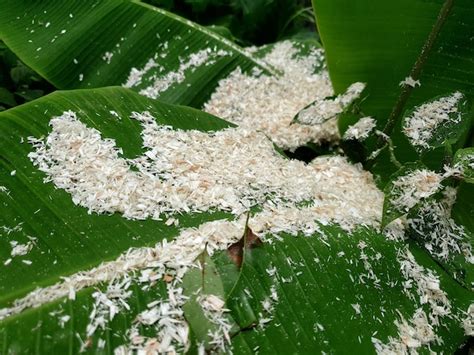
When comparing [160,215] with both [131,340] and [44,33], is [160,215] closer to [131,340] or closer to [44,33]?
[131,340]

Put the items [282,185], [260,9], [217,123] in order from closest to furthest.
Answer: [282,185]
[217,123]
[260,9]

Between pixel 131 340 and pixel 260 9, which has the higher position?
pixel 260 9

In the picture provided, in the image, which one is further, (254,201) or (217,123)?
(217,123)

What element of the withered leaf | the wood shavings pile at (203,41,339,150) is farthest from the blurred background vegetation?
the withered leaf

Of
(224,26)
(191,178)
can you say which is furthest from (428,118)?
(224,26)

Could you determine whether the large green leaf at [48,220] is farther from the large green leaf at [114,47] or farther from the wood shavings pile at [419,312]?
the large green leaf at [114,47]

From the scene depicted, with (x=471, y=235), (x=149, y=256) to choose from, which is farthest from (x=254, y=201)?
(x=471, y=235)

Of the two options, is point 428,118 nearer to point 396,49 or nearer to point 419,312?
point 396,49

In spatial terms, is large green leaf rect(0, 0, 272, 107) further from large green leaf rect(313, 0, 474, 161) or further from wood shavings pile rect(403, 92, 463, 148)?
wood shavings pile rect(403, 92, 463, 148)

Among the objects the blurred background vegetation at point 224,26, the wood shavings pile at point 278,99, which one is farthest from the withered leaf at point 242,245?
the blurred background vegetation at point 224,26
